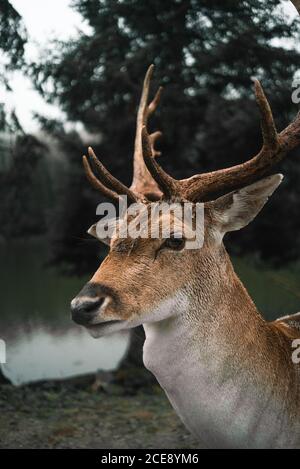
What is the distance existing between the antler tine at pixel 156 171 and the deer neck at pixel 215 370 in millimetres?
312

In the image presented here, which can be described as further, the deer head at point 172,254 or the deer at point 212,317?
the deer at point 212,317

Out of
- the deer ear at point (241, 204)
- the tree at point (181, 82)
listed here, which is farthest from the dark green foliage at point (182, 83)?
the deer ear at point (241, 204)

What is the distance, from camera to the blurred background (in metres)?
3.01

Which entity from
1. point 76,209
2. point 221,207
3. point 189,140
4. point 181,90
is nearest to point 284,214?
point 189,140

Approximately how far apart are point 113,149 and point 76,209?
54cm

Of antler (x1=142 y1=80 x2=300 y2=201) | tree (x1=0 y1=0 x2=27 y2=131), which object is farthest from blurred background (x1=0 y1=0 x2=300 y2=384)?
antler (x1=142 y1=80 x2=300 y2=201)

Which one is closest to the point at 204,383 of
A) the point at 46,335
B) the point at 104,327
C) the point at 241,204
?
the point at 104,327

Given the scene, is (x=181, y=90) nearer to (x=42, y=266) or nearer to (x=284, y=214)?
(x=284, y=214)

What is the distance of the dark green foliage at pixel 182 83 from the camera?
2943mm

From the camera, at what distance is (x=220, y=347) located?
73.7 inches

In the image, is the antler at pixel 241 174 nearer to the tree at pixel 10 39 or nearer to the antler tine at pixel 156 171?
the antler tine at pixel 156 171

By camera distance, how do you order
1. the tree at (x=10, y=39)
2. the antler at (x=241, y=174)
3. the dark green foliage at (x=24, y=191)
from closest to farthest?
the antler at (x=241, y=174) → the tree at (x=10, y=39) → the dark green foliage at (x=24, y=191)

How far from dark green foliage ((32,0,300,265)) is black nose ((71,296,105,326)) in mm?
1704

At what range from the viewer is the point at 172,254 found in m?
1.85
